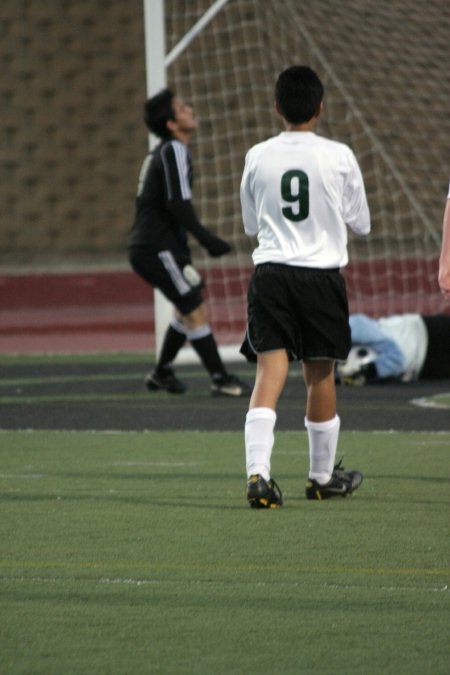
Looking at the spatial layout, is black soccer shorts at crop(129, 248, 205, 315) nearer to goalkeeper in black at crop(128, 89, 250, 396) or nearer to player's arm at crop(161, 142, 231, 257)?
goalkeeper in black at crop(128, 89, 250, 396)

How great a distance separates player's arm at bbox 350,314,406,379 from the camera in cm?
1066

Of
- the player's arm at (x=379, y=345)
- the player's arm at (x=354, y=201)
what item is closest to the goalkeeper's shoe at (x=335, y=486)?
the player's arm at (x=354, y=201)

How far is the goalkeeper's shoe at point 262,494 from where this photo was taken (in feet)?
18.5

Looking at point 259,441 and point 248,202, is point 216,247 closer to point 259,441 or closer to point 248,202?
point 248,202

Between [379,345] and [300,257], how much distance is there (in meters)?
5.04

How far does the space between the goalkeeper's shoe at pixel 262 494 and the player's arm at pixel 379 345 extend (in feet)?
16.2

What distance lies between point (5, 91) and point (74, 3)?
1.74 meters

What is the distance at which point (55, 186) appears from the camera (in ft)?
89.4

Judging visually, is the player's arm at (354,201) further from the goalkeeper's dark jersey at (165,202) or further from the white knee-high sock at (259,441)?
the goalkeeper's dark jersey at (165,202)

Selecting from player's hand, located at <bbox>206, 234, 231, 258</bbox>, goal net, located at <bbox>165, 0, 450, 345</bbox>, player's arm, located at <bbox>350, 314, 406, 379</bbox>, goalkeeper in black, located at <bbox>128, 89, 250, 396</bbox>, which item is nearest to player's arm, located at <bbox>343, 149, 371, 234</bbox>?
player's hand, located at <bbox>206, 234, 231, 258</bbox>

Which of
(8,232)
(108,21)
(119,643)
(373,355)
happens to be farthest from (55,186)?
(119,643)

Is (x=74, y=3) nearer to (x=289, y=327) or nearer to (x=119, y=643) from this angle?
(x=289, y=327)

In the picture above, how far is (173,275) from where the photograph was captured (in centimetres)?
993

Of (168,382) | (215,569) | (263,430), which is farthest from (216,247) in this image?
(215,569)
